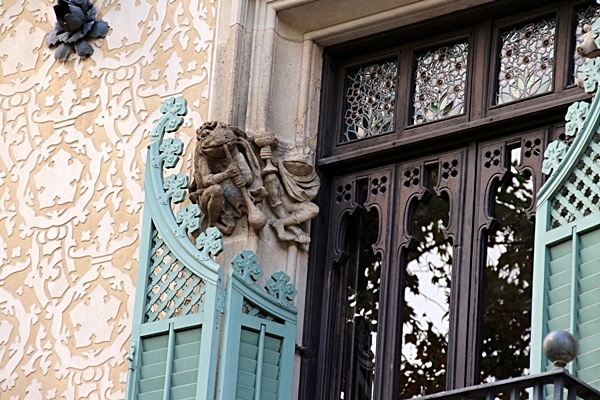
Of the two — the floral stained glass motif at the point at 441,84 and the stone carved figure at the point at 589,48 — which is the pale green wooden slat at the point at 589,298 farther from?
the floral stained glass motif at the point at 441,84

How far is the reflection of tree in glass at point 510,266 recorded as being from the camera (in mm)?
7656

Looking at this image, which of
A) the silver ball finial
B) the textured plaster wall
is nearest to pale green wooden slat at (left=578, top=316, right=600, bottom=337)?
the silver ball finial

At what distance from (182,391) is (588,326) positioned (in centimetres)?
166

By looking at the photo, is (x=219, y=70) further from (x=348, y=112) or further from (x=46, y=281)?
(x=46, y=281)

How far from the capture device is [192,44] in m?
8.61

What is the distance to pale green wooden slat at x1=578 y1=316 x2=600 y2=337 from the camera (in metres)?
6.45

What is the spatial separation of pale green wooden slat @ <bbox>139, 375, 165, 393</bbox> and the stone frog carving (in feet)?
2.67

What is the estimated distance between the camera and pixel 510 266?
25.3 feet

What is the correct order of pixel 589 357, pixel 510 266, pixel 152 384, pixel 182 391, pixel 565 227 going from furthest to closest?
1. pixel 510 266
2. pixel 152 384
3. pixel 182 391
4. pixel 565 227
5. pixel 589 357

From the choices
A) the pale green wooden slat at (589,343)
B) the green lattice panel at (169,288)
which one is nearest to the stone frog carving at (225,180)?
the green lattice panel at (169,288)

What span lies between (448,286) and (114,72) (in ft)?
6.56

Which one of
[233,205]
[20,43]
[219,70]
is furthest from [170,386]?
[20,43]

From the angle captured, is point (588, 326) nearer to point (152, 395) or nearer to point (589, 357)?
point (589, 357)

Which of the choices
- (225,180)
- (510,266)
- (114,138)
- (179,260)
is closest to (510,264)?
(510,266)
